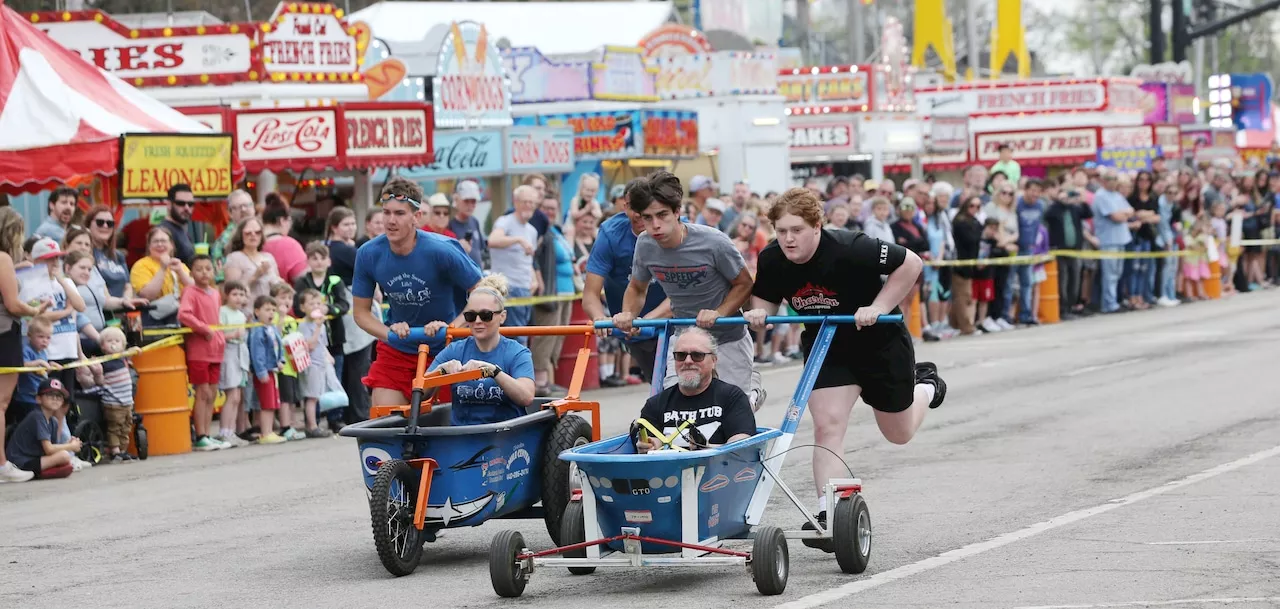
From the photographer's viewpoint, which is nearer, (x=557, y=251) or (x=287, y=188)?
(x=557, y=251)

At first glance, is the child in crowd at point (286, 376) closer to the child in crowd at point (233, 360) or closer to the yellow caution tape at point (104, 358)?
the child in crowd at point (233, 360)

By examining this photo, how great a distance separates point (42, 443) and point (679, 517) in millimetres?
6761

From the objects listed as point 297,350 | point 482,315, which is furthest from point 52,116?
point 482,315

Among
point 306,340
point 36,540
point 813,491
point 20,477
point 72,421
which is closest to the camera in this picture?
point 36,540

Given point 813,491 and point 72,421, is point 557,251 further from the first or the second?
point 813,491

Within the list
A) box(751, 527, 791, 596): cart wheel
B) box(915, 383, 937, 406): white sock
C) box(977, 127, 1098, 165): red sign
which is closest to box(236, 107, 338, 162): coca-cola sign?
box(915, 383, 937, 406): white sock

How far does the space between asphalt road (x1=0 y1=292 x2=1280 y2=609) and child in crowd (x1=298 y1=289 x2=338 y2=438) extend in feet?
1.72

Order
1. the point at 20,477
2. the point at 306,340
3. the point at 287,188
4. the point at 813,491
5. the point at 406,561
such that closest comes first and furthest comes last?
the point at 406,561
the point at 813,491
the point at 20,477
the point at 306,340
the point at 287,188

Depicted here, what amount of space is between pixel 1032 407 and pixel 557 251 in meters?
5.03

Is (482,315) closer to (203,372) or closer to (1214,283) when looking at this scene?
(203,372)

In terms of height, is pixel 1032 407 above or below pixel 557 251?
below

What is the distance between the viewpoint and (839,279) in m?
8.48

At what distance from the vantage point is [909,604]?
7.21 meters

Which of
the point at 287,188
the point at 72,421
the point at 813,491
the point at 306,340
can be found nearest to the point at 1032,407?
the point at 813,491
